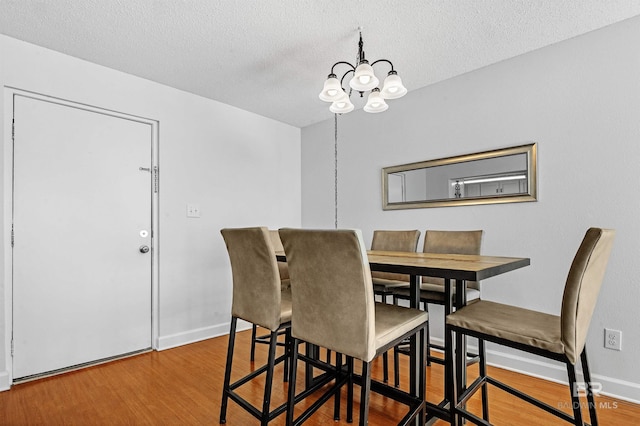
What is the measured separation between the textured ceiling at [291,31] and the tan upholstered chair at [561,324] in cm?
151

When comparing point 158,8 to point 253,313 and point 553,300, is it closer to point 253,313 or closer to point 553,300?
point 253,313

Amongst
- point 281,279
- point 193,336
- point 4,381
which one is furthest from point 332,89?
point 4,381

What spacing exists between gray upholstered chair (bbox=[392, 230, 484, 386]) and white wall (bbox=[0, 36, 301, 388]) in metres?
1.88

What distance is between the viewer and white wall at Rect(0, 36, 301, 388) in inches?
92.0

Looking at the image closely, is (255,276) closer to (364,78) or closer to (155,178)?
(364,78)

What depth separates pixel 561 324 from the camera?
4.05ft

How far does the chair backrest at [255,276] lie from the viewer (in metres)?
1.62

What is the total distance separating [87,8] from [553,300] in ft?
11.5

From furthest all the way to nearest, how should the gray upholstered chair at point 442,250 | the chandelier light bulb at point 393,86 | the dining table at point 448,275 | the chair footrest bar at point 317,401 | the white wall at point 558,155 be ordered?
the gray upholstered chair at point 442,250
the white wall at point 558,155
the chandelier light bulb at point 393,86
the chair footrest bar at point 317,401
the dining table at point 448,275

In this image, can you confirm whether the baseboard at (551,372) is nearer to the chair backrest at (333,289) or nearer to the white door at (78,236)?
the chair backrest at (333,289)

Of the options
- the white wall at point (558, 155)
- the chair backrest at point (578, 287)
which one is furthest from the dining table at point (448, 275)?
the white wall at point (558, 155)

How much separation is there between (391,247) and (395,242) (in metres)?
0.05

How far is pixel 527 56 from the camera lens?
2.40 m

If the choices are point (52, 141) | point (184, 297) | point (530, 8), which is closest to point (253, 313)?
point (184, 297)
